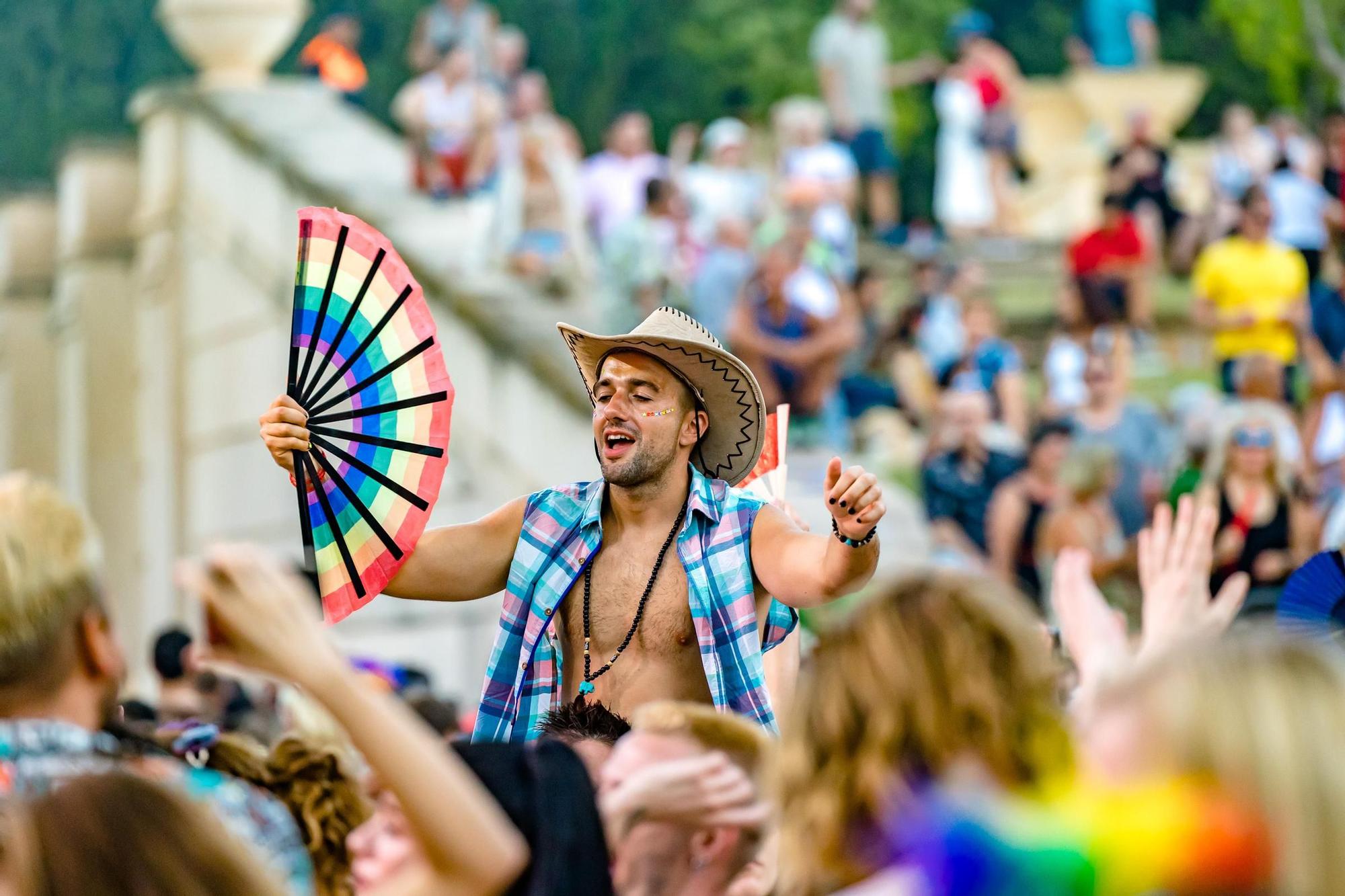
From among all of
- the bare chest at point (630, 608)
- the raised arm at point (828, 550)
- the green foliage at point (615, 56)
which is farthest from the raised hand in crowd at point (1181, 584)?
the green foliage at point (615, 56)

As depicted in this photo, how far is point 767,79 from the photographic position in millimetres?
27734

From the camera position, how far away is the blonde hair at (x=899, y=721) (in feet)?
9.50

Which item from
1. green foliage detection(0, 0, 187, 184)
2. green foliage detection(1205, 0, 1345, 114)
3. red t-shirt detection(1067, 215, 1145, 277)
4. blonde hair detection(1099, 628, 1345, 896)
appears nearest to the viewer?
blonde hair detection(1099, 628, 1345, 896)

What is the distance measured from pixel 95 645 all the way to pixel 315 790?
93cm

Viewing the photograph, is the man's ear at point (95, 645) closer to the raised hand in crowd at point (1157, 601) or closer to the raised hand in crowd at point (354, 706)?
the raised hand in crowd at point (354, 706)

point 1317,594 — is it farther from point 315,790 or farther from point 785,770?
point 785,770

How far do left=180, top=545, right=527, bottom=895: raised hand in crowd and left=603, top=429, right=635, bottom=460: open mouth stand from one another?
2.71 m

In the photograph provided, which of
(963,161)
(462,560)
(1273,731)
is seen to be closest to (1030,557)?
(462,560)

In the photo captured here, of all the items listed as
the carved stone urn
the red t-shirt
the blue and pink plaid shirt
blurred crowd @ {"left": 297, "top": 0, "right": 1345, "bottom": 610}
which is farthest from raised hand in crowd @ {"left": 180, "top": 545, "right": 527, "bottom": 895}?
the red t-shirt

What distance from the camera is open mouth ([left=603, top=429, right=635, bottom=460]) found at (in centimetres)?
558

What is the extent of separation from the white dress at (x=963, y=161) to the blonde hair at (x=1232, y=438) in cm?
852

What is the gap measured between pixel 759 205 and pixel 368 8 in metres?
14.6

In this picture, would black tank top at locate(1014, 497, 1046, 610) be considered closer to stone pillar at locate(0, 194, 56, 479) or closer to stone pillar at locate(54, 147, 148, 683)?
stone pillar at locate(54, 147, 148, 683)

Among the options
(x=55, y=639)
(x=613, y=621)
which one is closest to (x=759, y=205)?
(x=613, y=621)
